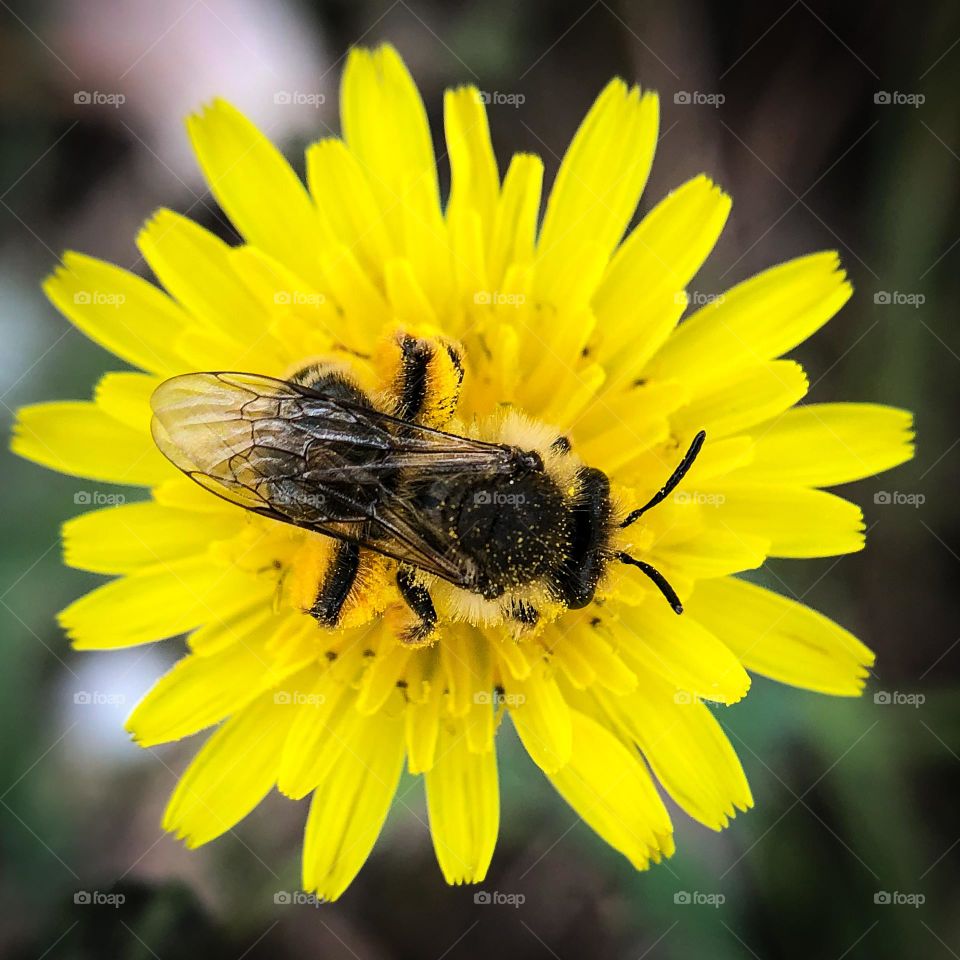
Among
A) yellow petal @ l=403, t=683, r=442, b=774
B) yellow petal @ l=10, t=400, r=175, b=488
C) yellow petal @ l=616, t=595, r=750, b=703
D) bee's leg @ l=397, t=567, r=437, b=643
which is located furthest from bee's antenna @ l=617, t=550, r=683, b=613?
yellow petal @ l=10, t=400, r=175, b=488

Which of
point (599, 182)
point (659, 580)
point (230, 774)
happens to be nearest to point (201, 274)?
point (599, 182)

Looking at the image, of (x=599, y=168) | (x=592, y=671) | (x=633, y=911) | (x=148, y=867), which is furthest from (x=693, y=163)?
(x=148, y=867)

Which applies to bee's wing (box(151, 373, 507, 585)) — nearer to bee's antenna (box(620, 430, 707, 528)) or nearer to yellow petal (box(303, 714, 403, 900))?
bee's antenna (box(620, 430, 707, 528))

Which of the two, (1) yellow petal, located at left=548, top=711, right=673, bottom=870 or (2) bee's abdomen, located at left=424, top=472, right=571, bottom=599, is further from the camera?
(1) yellow petal, located at left=548, top=711, right=673, bottom=870

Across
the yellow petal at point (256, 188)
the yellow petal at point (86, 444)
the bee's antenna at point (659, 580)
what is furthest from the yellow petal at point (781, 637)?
the yellow petal at point (86, 444)

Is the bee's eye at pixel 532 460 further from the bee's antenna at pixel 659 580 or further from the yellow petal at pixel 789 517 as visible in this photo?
the yellow petal at pixel 789 517

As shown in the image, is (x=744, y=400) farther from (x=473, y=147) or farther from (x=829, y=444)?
(x=473, y=147)

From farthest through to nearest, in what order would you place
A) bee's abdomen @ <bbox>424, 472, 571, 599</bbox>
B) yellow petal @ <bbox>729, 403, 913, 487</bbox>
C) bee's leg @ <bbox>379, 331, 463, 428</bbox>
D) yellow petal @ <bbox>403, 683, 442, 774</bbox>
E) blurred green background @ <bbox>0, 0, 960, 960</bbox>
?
blurred green background @ <bbox>0, 0, 960, 960</bbox>
yellow petal @ <bbox>729, 403, 913, 487</bbox>
yellow petal @ <bbox>403, 683, 442, 774</bbox>
bee's leg @ <bbox>379, 331, 463, 428</bbox>
bee's abdomen @ <bbox>424, 472, 571, 599</bbox>
